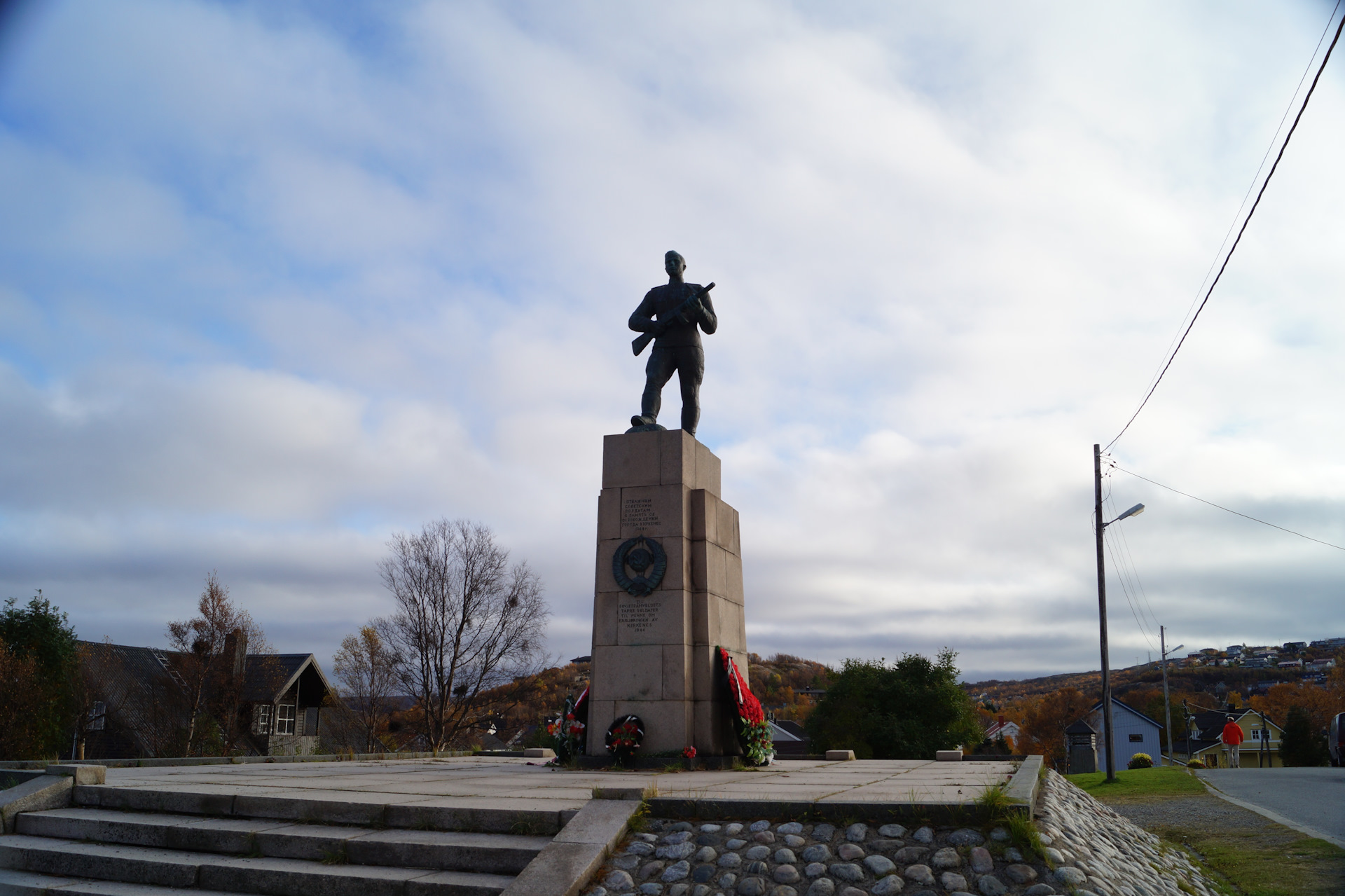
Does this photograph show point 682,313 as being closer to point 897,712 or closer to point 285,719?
point 897,712

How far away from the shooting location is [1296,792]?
58.5 ft

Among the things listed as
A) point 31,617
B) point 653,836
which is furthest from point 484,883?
point 31,617

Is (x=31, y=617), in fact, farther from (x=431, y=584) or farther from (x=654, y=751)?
(x=654, y=751)

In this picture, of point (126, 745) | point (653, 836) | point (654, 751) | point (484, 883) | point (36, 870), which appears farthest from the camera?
point (126, 745)

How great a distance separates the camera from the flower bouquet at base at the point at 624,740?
1021 centimetres

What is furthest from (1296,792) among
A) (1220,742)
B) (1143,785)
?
(1220,742)

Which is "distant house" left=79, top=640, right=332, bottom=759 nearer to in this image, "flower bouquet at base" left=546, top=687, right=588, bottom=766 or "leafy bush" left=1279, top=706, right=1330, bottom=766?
"flower bouquet at base" left=546, top=687, right=588, bottom=766

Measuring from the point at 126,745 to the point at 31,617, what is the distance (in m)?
7.62

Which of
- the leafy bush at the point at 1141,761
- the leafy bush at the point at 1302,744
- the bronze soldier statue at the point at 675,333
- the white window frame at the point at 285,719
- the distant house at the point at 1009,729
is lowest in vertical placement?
the distant house at the point at 1009,729

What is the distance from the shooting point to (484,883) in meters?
5.23

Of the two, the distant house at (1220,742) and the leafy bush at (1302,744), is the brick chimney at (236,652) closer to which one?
the leafy bush at (1302,744)

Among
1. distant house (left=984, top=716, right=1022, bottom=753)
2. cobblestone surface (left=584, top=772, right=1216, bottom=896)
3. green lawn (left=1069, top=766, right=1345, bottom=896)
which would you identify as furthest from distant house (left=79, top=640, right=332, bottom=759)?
distant house (left=984, top=716, right=1022, bottom=753)

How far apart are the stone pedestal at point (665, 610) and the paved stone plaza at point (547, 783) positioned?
763mm

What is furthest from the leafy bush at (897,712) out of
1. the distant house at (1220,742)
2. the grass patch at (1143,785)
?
the distant house at (1220,742)
